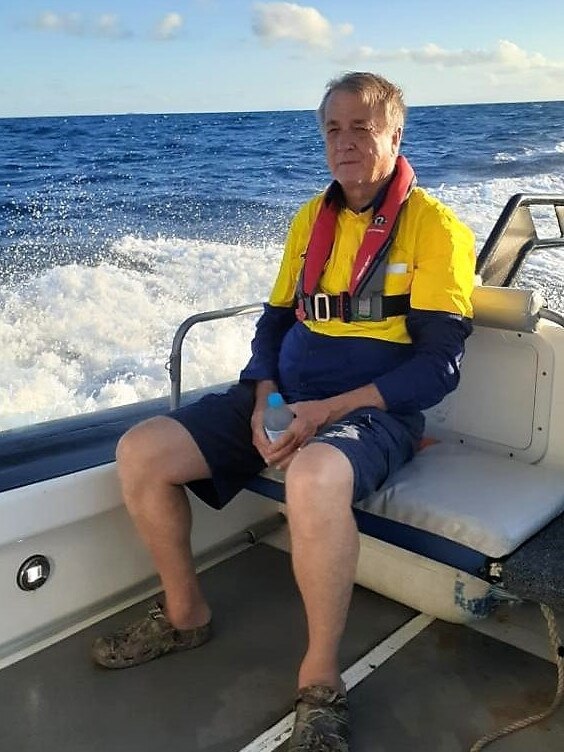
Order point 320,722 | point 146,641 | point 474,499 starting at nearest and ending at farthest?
1. point 320,722
2. point 474,499
3. point 146,641

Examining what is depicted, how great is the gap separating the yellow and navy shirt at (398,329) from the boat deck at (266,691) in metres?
0.59

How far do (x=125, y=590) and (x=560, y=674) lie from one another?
43.4 inches

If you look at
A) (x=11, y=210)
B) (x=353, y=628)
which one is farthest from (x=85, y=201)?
(x=353, y=628)

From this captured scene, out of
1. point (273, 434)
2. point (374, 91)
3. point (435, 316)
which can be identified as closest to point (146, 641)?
point (273, 434)

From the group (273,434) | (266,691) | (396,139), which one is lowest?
(266,691)

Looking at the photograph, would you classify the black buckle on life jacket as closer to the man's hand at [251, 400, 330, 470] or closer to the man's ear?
the man's hand at [251, 400, 330, 470]

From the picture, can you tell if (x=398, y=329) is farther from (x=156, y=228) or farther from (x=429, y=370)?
(x=156, y=228)

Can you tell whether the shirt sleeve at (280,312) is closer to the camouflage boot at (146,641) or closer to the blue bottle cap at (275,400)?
the blue bottle cap at (275,400)

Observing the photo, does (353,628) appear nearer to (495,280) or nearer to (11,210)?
(495,280)

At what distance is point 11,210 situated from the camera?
1004 cm

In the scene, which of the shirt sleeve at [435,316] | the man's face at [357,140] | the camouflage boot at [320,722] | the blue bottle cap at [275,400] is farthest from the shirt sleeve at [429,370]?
the camouflage boot at [320,722]

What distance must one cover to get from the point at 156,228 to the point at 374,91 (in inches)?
303

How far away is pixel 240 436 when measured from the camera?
204 cm

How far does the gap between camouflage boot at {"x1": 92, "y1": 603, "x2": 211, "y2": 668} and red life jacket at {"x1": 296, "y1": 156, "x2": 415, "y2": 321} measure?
84 centimetres
